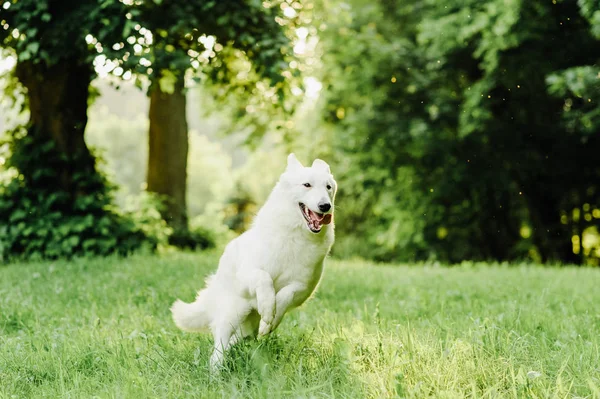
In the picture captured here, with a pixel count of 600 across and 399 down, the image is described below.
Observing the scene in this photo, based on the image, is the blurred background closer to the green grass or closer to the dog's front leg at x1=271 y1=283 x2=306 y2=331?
the green grass

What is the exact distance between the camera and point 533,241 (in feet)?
63.6

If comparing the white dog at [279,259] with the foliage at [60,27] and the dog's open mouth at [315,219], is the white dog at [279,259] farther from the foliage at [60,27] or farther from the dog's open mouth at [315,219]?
the foliage at [60,27]

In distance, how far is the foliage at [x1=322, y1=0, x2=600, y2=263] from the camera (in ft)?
50.2

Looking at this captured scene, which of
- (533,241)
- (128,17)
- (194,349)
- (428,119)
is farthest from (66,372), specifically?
(533,241)

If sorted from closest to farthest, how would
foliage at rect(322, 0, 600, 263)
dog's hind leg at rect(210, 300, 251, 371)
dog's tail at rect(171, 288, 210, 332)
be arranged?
1. dog's hind leg at rect(210, 300, 251, 371)
2. dog's tail at rect(171, 288, 210, 332)
3. foliage at rect(322, 0, 600, 263)

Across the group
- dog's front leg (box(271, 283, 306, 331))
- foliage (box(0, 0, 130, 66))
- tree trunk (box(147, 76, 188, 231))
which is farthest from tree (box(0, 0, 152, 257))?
dog's front leg (box(271, 283, 306, 331))

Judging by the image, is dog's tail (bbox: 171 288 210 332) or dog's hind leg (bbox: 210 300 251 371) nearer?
dog's hind leg (bbox: 210 300 251 371)

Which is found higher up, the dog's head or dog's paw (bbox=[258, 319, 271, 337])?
the dog's head

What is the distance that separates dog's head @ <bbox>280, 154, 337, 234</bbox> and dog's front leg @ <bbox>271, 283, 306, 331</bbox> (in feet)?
1.29

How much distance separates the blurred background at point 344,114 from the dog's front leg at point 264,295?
514 cm

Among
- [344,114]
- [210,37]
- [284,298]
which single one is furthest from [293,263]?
[344,114]

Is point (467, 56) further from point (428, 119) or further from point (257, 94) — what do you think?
point (257, 94)

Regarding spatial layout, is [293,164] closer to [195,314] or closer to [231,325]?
[231,325]

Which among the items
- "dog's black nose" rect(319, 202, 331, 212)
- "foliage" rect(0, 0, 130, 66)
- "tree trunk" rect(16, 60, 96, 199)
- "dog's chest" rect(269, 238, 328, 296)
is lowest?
"dog's chest" rect(269, 238, 328, 296)
